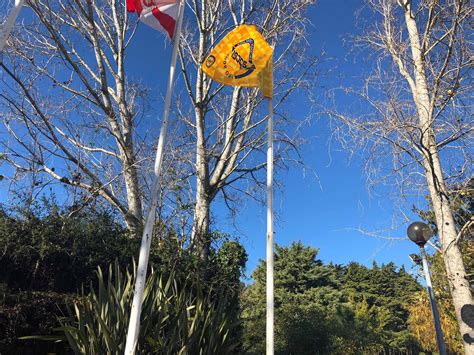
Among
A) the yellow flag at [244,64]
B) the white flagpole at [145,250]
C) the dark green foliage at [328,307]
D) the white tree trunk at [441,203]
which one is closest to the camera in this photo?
the white flagpole at [145,250]

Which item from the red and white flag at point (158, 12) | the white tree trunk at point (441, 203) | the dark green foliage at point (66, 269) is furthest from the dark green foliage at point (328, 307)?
the red and white flag at point (158, 12)

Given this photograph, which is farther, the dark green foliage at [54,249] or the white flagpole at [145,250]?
the dark green foliage at [54,249]

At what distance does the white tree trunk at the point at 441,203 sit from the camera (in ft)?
21.2

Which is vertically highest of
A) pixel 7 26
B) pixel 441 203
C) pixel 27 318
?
pixel 7 26

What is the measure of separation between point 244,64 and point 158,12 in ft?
4.60

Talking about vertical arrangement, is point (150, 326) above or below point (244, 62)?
below

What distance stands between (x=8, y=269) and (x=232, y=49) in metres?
5.10

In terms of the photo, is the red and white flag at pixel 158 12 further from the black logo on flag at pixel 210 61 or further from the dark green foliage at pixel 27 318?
the dark green foliage at pixel 27 318

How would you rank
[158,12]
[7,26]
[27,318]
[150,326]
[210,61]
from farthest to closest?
[210,61] → [27,318] → [158,12] → [150,326] → [7,26]

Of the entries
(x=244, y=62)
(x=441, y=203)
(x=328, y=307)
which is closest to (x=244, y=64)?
(x=244, y=62)

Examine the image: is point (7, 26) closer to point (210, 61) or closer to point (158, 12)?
point (158, 12)

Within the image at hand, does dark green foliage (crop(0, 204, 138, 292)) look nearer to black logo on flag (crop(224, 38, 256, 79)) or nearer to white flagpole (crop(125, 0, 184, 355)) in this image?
white flagpole (crop(125, 0, 184, 355))

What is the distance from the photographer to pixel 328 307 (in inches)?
1144

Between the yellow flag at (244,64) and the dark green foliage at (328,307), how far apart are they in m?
4.04
